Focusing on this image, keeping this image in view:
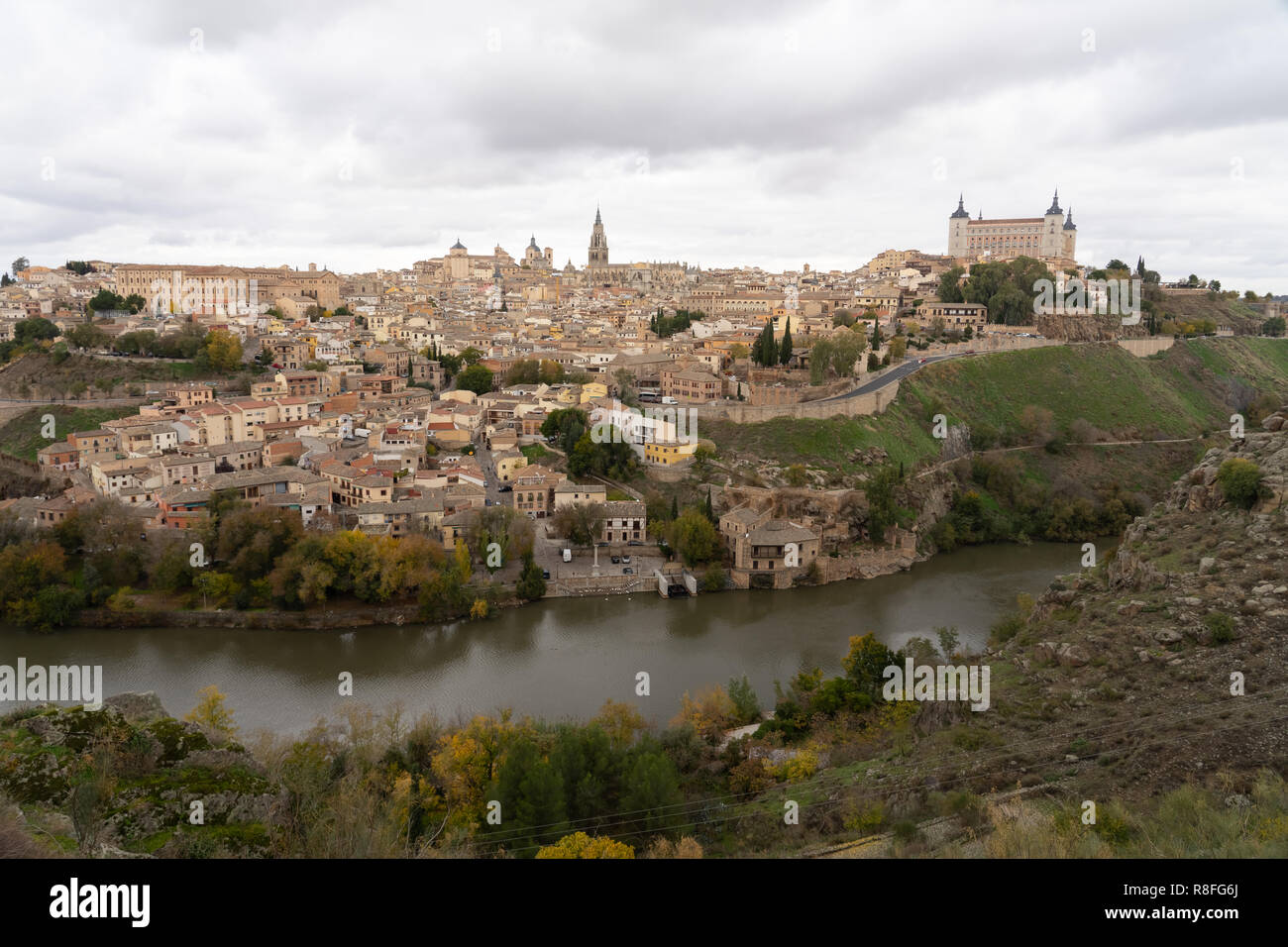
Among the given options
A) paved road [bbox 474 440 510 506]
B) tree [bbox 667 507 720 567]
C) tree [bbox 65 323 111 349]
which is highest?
tree [bbox 65 323 111 349]

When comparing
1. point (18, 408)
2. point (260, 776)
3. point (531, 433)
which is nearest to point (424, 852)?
point (260, 776)

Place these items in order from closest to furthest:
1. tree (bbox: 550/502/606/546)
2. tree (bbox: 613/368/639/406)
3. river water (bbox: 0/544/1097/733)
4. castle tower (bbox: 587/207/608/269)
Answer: river water (bbox: 0/544/1097/733) → tree (bbox: 550/502/606/546) → tree (bbox: 613/368/639/406) → castle tower (bbox: 587/207/608/269)

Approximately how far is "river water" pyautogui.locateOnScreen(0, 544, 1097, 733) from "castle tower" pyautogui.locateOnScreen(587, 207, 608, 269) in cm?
3951

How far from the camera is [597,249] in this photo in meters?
50.2

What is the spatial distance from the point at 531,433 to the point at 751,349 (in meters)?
6.82

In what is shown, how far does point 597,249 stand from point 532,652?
43000 millimetres

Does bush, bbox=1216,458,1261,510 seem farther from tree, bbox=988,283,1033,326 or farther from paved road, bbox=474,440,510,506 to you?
tree, bbox=988,283,1033,326

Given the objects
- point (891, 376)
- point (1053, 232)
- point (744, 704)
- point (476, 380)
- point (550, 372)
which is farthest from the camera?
point (1053, 232)

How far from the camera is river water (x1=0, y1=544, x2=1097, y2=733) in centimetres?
900

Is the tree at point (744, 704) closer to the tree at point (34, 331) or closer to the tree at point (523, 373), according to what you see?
the tree at point (523, 373)

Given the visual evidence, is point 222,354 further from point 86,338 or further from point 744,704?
point 744,704

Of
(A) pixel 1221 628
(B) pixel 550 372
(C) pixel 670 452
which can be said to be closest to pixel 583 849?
(A) pixel 1221 628

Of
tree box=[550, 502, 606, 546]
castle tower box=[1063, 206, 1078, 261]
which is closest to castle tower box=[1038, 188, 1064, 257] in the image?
castle tower box=[1063, 206, 1078, 261]

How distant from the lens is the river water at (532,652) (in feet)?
29.5
